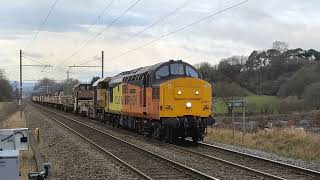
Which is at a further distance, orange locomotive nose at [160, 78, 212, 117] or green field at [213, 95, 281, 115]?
green field at [213, 95, 281, 115]

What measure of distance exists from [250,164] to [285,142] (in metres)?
5.56

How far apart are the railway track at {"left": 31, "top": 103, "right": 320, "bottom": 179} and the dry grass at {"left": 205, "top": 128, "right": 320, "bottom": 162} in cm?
216

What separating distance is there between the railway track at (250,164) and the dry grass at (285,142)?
7.10ft

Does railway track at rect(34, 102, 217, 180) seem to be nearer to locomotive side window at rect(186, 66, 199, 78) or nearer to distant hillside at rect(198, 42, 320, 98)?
locomotive side window at rect(186, 66, 199, 78)

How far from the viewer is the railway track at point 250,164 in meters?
12.4

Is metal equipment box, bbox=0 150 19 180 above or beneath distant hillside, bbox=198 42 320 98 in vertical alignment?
beneath

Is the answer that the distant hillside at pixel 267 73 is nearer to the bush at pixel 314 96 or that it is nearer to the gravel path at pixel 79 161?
the bush at pixel 314 96

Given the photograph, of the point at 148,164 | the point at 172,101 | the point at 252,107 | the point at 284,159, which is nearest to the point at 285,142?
the point at 284,159

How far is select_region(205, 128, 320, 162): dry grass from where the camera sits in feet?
56.3

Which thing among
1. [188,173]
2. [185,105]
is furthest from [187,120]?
[188,173]

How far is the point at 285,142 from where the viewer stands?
19.6m

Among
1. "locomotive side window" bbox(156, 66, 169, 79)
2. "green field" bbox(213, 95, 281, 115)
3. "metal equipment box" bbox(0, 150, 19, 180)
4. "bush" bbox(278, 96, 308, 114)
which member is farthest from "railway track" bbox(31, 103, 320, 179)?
"bush" bbox(278, 96, 308, 114)

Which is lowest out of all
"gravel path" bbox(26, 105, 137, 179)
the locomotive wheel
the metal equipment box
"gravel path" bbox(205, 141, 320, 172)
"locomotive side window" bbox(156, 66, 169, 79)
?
"gravel path" bbox(205, 141, 320, 172)

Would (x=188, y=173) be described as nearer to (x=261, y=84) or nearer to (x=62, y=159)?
(x=62, y=159)
